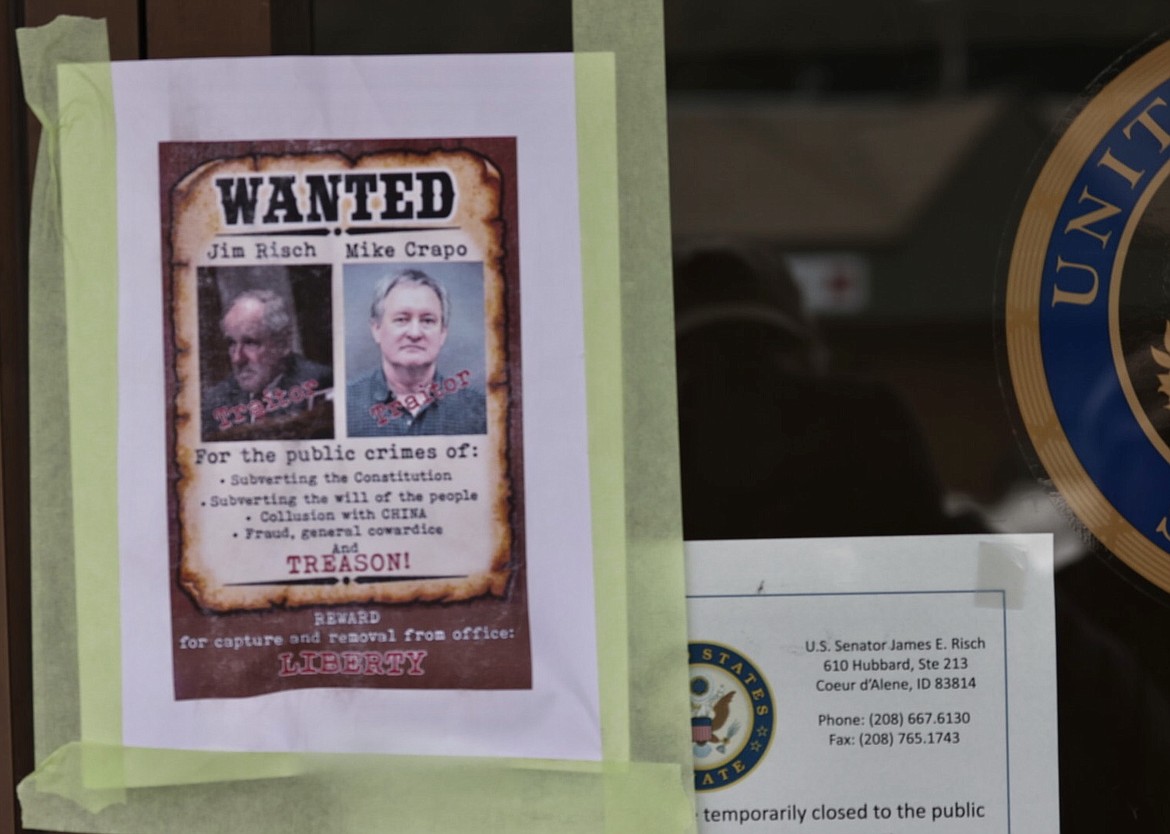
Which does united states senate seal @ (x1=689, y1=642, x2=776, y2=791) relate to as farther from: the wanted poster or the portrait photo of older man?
the portrait photo of older man

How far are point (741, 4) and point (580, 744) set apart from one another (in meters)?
0.60

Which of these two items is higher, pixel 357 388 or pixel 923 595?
pixel 357 388

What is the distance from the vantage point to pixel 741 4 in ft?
3.17

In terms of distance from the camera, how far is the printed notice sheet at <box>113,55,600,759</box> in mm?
958

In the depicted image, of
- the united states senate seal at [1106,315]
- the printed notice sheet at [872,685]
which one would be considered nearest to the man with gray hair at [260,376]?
the printed notice sheet at [872,685]

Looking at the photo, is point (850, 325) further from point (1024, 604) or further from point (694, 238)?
point (1024, 604)

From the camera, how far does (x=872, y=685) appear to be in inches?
38.8

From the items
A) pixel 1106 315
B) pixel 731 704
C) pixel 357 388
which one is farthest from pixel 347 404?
pixel 1106 315

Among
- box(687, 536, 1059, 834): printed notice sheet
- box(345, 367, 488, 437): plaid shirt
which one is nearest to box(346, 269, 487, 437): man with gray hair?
box(345, 367, 488, 437): plaid shirt

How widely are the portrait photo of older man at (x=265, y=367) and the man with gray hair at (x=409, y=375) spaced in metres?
0.03

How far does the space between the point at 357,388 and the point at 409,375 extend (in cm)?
4

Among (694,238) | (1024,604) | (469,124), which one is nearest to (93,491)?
(469,124)

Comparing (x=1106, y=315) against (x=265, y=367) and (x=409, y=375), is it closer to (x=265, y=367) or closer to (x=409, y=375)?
(x=409, y=375)

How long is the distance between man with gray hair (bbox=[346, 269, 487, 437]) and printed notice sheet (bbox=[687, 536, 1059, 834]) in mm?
225
